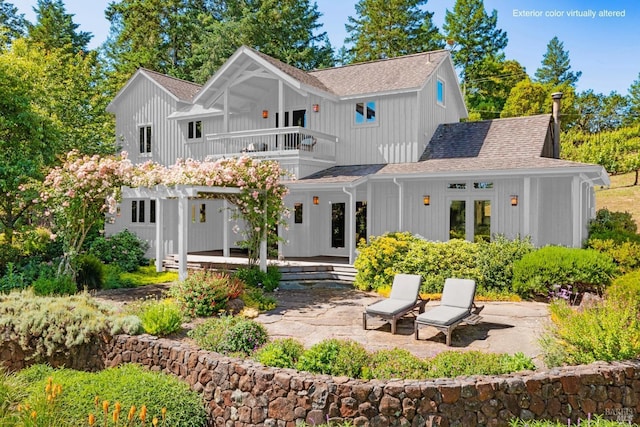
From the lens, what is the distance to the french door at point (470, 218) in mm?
15961

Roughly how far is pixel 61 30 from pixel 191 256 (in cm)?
2985

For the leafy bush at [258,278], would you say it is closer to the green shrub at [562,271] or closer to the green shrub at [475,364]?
the green shrub at [562,271]

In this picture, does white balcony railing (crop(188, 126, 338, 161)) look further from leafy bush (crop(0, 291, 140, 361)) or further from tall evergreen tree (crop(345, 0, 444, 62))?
tall evergreen tree (crop(345, 0, 444, 62))

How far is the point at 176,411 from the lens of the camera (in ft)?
22.6

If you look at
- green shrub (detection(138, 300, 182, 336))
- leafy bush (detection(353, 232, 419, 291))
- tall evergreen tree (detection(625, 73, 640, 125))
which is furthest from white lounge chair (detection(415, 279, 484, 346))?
tall evergreen tree (detection(625, 73, 640, 125))

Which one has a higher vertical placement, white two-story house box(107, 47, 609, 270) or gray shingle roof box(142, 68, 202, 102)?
gray shingle roof box(142, 68, 202, 102)

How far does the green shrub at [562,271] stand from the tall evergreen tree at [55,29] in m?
35.6

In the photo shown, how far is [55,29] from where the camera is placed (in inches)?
1468

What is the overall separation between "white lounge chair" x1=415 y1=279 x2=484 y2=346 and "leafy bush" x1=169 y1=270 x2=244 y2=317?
14.4 ft

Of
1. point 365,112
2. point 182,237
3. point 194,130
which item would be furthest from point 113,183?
point 365,112

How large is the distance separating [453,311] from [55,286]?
9688 millimetres

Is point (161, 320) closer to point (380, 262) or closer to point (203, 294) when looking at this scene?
point (203, 294)

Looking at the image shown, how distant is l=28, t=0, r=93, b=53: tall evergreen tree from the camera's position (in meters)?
36.1

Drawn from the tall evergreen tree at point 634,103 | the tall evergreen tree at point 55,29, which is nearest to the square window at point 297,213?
the tall evergreen tree at point 55,29
